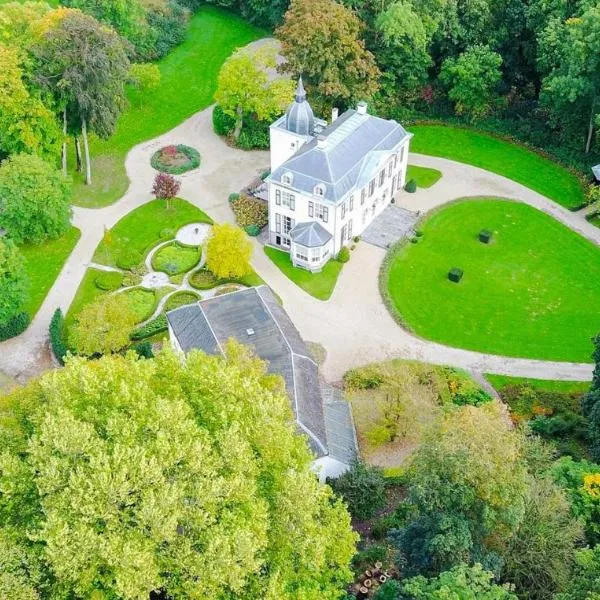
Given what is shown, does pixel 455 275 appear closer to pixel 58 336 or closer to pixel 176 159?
pixel 176 159

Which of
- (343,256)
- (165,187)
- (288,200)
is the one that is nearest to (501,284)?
(343,256)

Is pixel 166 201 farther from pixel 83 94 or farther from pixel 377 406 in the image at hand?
pixel 377 406

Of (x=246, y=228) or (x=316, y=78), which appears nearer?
(x=246, y=228)

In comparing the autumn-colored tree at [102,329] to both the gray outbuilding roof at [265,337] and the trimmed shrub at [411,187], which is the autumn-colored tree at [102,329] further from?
the trimmed shrub at [411,187]

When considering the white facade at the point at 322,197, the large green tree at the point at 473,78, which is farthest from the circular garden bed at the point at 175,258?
the large green tree at the point at 473,78

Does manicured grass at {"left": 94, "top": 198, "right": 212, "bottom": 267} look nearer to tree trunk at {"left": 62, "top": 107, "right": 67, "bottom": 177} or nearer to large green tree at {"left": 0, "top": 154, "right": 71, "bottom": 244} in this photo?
large green tree at {"left": 0, "top": 154, "right": 71, "bottom": 244}

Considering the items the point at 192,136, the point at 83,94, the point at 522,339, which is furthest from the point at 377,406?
the point at 192,136

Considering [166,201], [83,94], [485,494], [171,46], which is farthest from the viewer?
[171,46]
